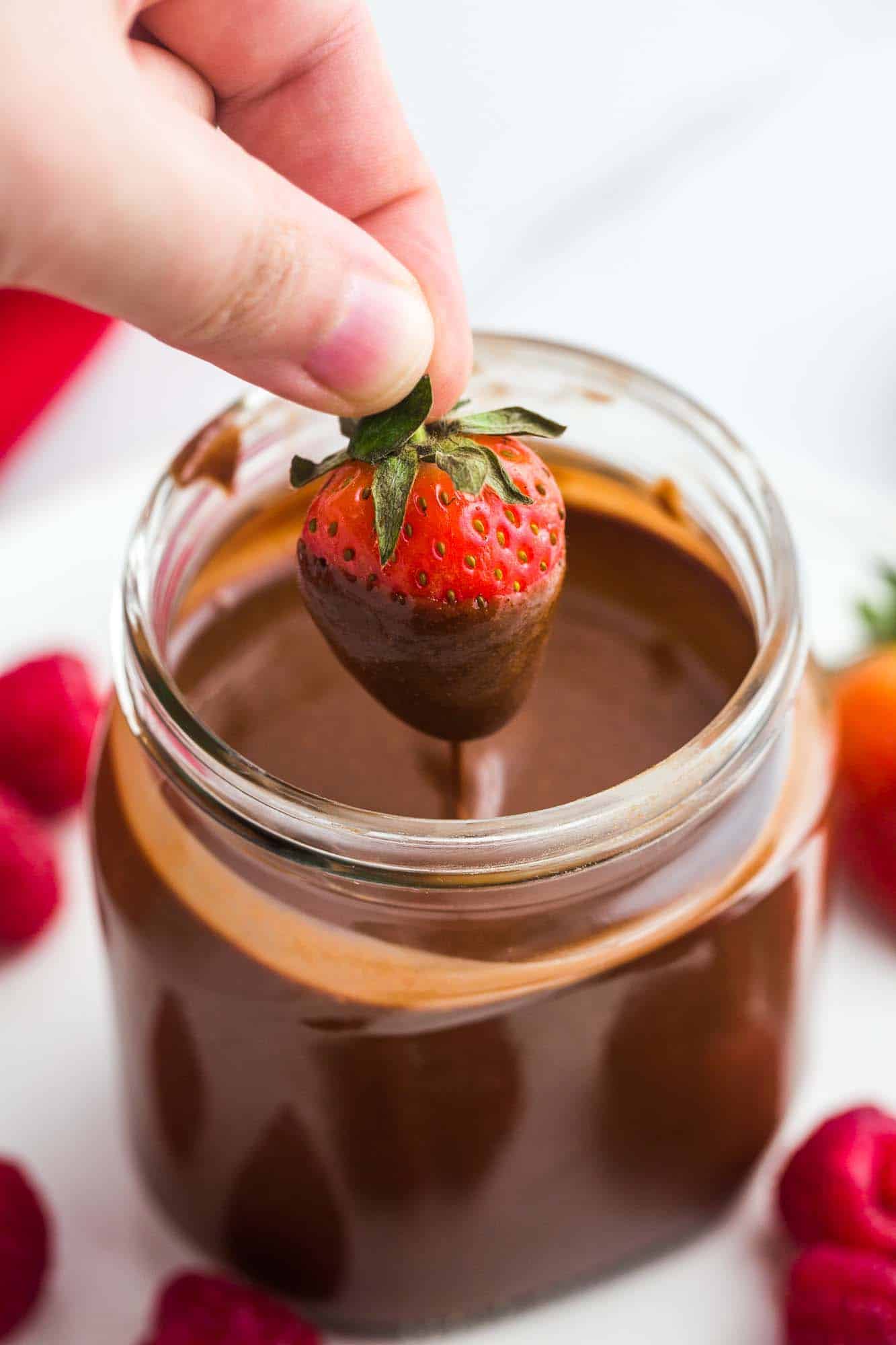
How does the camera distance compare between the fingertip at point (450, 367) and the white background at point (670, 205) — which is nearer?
the fingertip at point (450, 367)

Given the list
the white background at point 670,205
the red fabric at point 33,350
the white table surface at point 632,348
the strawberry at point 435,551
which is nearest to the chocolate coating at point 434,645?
the strawberry at point 435,551

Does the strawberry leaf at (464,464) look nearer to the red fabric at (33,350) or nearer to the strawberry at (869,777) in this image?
the strawberry at (869,777)

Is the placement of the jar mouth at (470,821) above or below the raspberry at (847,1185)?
above

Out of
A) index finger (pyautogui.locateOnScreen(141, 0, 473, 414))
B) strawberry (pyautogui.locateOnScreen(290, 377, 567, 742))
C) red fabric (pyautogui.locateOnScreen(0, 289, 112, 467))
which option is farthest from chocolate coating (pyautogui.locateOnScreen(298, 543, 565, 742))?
red fabric (pyautogui.locateOnScreen(0, 289, 112, 467))

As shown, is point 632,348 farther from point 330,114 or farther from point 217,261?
point 217,261

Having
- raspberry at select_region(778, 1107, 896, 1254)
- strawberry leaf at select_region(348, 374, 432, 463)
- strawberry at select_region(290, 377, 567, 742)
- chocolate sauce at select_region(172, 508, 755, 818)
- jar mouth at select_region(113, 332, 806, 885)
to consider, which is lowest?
raspberry at select_region(778, 1107, 896, 1254)

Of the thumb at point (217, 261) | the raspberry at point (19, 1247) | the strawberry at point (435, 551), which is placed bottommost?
the raspberry at point (19, 1247)

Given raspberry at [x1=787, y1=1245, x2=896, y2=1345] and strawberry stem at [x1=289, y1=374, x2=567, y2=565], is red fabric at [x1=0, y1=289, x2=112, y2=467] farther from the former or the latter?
raspberry at [x1=787, y1=1245, x2=896, y2=1345]
